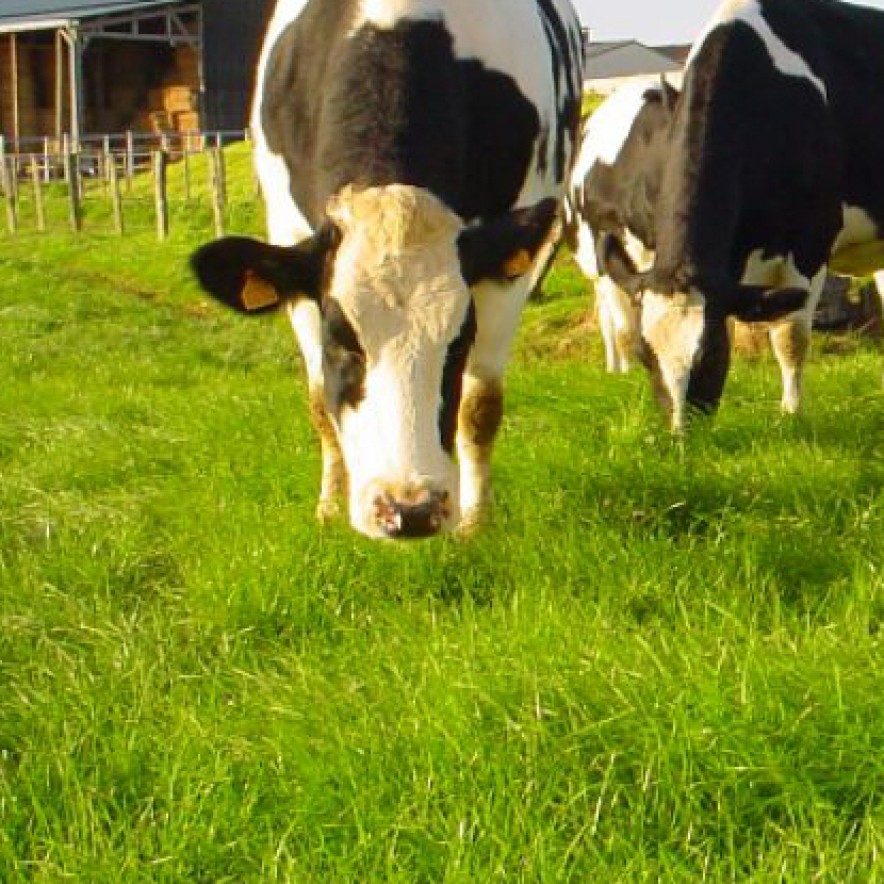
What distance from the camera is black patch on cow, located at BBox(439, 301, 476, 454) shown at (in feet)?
11.3

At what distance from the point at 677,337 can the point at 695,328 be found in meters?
0.08

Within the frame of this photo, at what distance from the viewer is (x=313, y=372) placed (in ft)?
15.2

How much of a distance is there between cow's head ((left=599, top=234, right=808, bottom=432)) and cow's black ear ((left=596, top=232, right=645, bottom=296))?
0.19 metres

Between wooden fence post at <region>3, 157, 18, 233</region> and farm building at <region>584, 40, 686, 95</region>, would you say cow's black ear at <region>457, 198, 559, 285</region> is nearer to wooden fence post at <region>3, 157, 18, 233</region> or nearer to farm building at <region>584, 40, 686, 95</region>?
wooden fence post at <region>3, 157, 18, 233</region>

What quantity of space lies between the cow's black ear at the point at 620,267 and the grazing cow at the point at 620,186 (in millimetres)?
869

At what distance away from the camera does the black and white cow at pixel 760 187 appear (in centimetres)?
553

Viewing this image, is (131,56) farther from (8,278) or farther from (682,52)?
(682,52)

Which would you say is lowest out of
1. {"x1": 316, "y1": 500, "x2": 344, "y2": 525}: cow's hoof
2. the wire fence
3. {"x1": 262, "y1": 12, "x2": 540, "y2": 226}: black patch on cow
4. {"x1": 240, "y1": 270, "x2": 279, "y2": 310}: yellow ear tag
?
the wire fence

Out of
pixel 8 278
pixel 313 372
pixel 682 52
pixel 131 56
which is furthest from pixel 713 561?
pixel 682 52

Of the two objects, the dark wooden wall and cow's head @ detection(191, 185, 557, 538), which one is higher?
cow's head @ detection(191, 185, 557, 538)

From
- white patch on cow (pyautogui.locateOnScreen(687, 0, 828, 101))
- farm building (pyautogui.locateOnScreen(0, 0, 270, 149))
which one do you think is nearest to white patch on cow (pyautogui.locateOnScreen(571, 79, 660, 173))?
white patch on cow (pyautogui.locateOnScreen(687, 0, 828, 101))

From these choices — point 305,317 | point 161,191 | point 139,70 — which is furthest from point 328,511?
point 139,70

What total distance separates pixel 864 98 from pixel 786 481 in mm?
3368

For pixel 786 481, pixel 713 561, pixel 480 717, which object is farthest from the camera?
pixel 786 481
